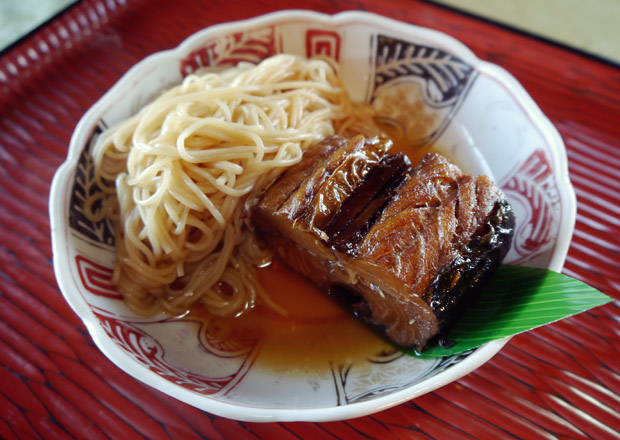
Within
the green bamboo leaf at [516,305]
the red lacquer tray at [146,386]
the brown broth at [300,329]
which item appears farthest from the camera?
the brown broth at [300,329]

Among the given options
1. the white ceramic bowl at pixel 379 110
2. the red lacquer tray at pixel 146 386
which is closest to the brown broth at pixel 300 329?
the white ceramic bowl at pixel 379 110

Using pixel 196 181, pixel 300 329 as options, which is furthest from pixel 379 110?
pixel 300 329

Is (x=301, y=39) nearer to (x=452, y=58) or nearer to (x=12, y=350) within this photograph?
(x=452, y=58)

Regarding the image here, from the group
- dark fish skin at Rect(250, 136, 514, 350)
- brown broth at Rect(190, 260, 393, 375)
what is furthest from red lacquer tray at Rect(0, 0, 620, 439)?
dark fish skin at Rect(250, 136, 514, 350)

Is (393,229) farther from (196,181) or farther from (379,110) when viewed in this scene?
(379,110)

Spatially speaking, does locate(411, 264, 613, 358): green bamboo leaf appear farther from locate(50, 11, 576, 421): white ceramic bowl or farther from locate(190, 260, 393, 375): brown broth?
locate(190, 260, 393, 375): brown broth

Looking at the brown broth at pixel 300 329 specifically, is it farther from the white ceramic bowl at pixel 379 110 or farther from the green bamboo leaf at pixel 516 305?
the green bamboo leaf at pixel 516 305
